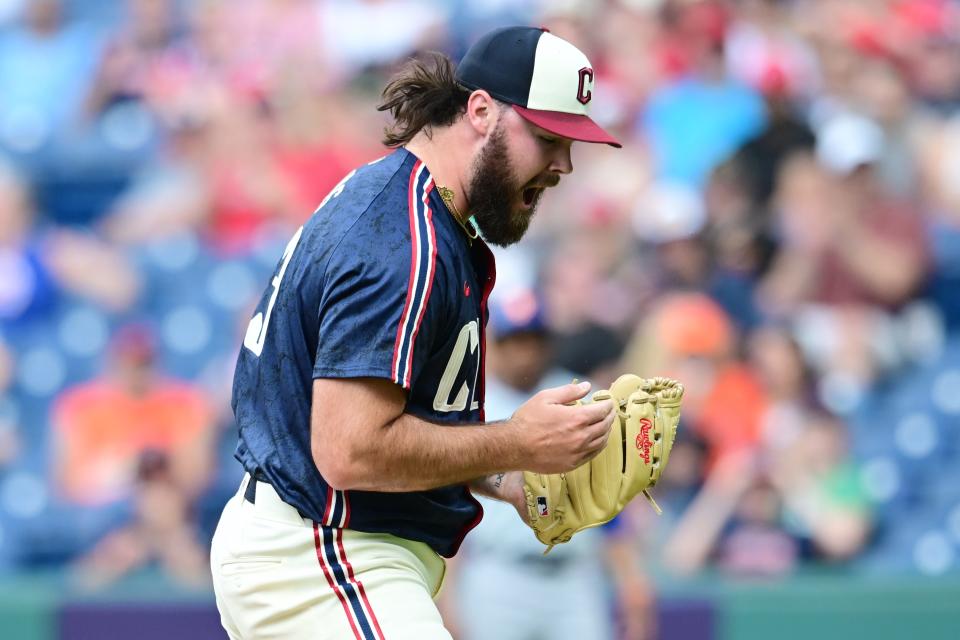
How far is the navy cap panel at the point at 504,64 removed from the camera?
3.00 metres

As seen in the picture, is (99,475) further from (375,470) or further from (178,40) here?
(375,470)

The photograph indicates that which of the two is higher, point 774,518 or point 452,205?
point 452,205

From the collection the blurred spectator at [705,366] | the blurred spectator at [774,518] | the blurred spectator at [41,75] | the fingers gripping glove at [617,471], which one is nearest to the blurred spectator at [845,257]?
the blurred spectator at [705,366]

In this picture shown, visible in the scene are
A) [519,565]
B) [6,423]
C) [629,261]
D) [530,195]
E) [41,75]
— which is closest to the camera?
[530,195]

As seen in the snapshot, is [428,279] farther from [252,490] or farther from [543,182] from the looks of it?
[252,490]

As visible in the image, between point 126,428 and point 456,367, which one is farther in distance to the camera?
point 126,428

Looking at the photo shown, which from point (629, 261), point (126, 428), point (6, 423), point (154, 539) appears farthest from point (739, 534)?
point (6, 423)

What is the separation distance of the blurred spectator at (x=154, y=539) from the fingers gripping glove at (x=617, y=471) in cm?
339

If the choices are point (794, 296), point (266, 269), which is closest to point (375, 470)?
point (794, 296)

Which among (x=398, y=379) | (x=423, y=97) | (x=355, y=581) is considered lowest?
(x=355, y=581)

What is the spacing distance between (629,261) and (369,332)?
13.8 feet

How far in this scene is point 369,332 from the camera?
2705mm

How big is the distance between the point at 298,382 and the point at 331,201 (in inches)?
15.6

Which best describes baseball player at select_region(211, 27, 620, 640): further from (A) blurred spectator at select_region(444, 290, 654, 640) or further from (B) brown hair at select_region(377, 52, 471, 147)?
(A) blurred spectator at select_region(444, 290, 654, 640)
